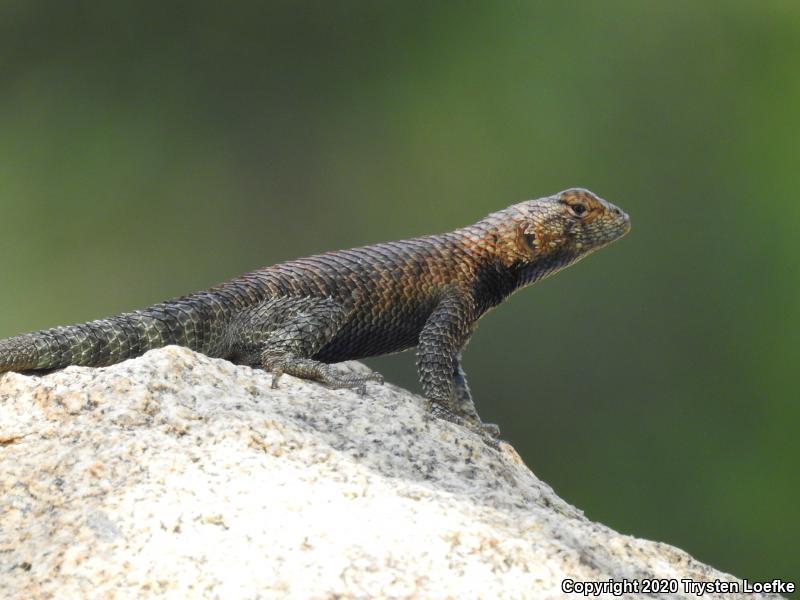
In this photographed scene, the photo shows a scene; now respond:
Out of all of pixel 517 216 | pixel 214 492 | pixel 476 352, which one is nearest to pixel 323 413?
pixel 214 492

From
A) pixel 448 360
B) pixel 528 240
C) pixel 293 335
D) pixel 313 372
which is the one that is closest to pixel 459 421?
pixel 448 360

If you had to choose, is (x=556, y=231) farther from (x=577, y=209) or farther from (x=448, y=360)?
(x=448, y=360)

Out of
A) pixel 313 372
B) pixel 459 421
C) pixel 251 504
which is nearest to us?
pixel 251 504

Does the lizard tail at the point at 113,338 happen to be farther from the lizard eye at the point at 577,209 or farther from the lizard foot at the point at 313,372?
the lizard eye at the point at 577,209

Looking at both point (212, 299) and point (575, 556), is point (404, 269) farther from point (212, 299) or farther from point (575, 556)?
point (575, 556)

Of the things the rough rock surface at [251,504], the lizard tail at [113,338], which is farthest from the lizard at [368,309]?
the rough rock surface at [251,504]

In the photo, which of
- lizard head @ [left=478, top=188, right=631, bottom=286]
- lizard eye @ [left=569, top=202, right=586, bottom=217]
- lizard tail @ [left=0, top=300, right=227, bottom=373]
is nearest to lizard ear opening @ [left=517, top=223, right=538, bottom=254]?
lizard head @ [left=478, top=188, right=631, bottom=286]
